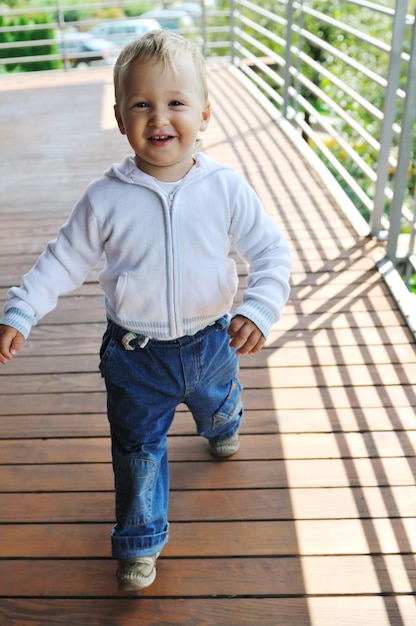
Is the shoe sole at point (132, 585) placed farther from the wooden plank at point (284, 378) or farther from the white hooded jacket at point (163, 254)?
the wooden plank at point (284, 378)

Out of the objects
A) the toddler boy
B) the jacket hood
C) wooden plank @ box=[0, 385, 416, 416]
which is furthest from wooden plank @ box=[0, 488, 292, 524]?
the jacket hood

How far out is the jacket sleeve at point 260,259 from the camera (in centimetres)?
134

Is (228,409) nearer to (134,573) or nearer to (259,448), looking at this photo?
(259,448)

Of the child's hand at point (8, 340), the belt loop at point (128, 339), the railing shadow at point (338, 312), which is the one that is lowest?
the railing shadow at point (338, 312)

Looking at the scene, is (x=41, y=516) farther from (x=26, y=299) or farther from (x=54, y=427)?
(x=26, y=299)

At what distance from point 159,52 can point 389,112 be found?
1.88 metres

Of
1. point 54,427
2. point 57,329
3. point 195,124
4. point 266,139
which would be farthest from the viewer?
point 266,139

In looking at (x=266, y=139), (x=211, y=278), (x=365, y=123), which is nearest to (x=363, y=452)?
(x=211, y=278)

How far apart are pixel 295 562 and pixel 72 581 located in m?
0.49

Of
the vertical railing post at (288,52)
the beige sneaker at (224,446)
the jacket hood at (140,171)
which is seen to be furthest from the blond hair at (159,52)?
the vertical railing post at (288,52)

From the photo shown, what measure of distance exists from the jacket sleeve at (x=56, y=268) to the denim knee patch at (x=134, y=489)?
1.16 ft

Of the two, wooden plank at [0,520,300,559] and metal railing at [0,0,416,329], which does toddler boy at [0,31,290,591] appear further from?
metal railing at [0,0,416,329]

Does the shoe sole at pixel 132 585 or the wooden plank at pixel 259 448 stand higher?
the shoe sole at pixel 132 585

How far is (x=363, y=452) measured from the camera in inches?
73.3
